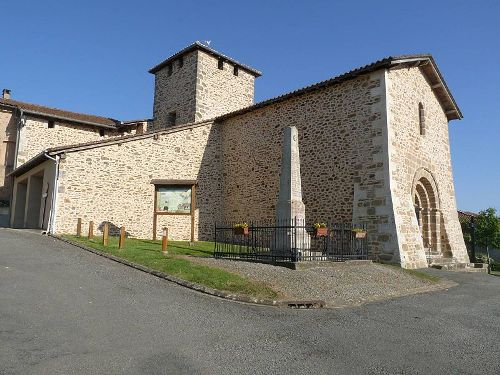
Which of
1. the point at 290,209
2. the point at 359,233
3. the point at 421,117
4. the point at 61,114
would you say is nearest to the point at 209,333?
the point at 290,209

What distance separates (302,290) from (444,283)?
500cm

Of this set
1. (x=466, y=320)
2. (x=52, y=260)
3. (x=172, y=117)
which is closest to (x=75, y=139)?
(x=172, y=117)

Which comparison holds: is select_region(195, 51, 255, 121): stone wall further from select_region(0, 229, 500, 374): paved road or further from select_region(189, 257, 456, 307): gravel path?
select_region(0, 229, 500, 374): paved road

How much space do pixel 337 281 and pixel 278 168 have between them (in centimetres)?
845

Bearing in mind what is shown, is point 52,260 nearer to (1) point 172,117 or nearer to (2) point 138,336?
(2) point 138,336

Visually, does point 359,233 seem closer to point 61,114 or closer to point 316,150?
point 316,150

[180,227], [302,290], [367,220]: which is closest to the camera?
[302,290]

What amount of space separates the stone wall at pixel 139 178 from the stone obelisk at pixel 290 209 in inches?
313

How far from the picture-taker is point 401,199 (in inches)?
503

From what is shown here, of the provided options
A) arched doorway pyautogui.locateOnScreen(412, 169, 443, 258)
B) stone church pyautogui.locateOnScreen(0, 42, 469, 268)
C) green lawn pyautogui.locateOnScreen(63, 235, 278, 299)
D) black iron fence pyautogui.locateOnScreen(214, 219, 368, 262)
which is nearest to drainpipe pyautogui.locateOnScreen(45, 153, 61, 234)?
stone church pyautogui.locateOnScreen(0, 42, 469, 268)

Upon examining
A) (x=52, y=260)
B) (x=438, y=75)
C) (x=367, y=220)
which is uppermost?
(x=438, y=75)

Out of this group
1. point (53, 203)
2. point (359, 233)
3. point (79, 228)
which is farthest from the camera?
point (53, 203)

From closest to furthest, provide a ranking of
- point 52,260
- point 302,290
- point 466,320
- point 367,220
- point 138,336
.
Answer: point 138,336, point 466,320, point 302,290, point 52,260, point 367,220

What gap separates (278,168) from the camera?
643 inches
